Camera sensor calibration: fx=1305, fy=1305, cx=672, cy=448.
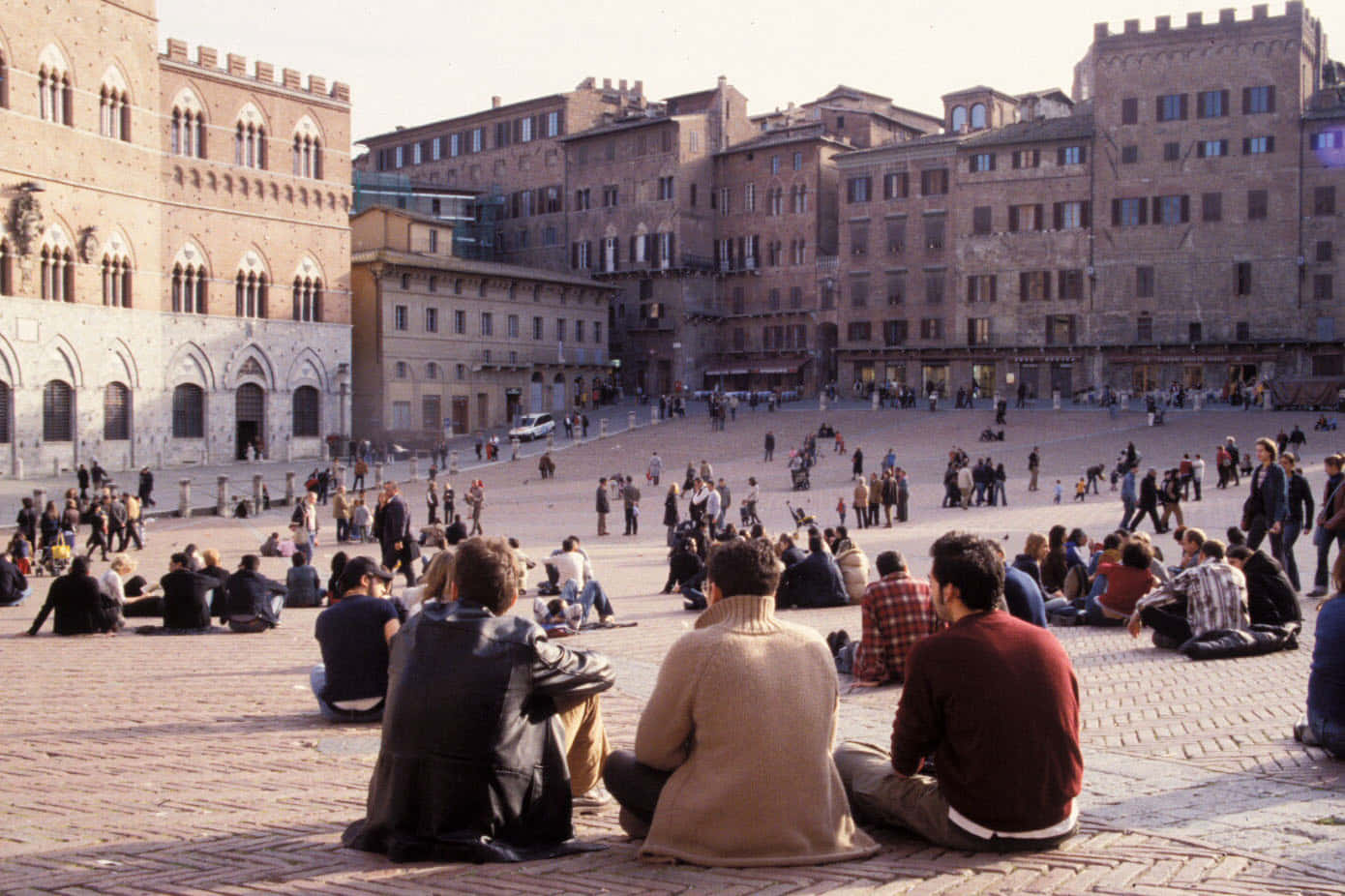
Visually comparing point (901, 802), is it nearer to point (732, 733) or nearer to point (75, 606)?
point (732, 733)

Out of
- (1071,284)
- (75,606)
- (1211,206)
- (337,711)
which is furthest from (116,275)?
(1211,206)

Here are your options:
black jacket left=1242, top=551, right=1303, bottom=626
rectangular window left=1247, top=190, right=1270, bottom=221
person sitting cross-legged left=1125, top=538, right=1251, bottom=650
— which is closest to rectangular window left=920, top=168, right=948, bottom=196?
rectangular window left=1247, top=190, right=1270, bottom=221

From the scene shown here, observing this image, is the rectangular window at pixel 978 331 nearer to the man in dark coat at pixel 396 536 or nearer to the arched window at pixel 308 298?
the arched window at pixel 308 298

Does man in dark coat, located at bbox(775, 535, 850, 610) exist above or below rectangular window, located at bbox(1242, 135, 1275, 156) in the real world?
below

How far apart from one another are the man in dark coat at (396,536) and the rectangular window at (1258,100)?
5006 centimetres

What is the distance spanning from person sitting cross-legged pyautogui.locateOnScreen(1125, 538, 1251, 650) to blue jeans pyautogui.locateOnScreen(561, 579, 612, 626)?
5887mm

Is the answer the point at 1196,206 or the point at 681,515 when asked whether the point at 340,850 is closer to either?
the point at 681,515

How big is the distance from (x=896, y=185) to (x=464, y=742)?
2500 inches

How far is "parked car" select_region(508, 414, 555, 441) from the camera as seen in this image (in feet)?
181

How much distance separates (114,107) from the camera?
45.9m

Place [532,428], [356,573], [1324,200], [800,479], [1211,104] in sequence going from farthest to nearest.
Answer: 1. [1211,104]
2. [532,428]
3. [1324,200]
4. [800,479]
5. [356,573]

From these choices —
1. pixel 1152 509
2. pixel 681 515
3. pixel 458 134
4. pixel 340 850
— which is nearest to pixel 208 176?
pixel 681 515

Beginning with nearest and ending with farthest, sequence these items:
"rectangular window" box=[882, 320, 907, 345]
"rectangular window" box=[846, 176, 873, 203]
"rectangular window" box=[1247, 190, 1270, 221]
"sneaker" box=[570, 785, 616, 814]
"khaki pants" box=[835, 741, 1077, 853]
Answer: "khaki pants" box=[835, 741, 1077, 853] < "sneaker" box=[570, 785, 616, 814] < "rectangular window" box=[1247, 190, 1270, 221] < "rectangular window" box=[882, 320, 907, 345] < "rectangular window" box=[846, 176, 873, 203]

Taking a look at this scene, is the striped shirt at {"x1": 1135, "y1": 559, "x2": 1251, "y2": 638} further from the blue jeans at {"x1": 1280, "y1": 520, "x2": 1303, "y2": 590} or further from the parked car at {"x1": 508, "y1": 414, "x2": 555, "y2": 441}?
the parked car at {"x1": 508, "y1": 414, "x2": 555, "y2": 441}
